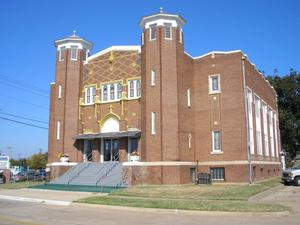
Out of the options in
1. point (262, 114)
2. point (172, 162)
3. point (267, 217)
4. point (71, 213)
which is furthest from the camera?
point (262, 114)

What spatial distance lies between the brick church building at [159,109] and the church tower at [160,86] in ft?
0.26

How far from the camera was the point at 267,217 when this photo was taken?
14.2 m

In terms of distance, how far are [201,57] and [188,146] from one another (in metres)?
8.57

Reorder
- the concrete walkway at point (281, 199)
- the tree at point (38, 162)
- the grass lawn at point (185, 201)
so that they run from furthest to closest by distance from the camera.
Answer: the tree at point (38, 162), the concrete walkway at point (281, 199), the grass lawn at point (185, 201)

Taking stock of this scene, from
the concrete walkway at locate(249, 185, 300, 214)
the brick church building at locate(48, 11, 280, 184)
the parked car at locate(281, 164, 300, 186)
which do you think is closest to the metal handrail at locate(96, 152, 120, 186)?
the brick church building at locate(48, 11, 280, 184)

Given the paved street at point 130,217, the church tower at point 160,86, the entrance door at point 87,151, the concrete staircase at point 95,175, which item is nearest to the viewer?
the paved street at point 130,217

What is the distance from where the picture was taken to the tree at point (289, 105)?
60.2 metres

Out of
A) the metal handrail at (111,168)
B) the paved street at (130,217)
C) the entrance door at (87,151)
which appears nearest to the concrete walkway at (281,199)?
the paved street at (130,217)

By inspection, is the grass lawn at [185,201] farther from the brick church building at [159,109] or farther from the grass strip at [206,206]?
the brick church building at [159,109]

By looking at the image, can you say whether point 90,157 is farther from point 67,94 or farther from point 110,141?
point 67,94

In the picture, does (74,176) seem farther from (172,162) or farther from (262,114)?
(262,114)

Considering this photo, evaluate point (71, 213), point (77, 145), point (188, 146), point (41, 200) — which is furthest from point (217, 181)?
point (71, 213)

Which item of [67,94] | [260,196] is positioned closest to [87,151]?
[67,94]

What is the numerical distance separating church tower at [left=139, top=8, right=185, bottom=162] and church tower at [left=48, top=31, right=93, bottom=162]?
8381 mm
